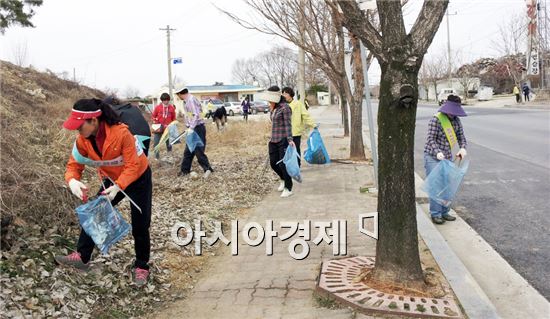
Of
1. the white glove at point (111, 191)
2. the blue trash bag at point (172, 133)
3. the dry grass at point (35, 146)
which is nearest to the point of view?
the white glove at point (111, 191)

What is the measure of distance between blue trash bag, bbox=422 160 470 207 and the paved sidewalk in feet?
3.27

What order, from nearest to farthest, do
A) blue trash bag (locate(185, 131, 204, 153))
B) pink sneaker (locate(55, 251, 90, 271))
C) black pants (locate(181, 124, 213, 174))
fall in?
pink sneaker (locate(55, 251, 90, 271)) < blue trash bag (locate(185, 131, 204, 153)) < black pants (locate(181, 124, 213, 174))

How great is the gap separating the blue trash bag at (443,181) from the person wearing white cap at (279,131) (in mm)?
2460

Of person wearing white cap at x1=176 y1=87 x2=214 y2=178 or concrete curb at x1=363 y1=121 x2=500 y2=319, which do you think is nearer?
concrete curb at x1=363 y1=121 x2=500 y2=319

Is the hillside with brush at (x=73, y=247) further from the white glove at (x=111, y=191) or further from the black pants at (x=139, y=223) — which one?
the white glove at (x=111, y=191)

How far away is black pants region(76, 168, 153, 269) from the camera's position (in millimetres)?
4086

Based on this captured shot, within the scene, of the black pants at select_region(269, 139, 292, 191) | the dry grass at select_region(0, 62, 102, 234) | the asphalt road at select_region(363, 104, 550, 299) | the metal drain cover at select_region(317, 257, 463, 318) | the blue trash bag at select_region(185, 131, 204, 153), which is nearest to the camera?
the metal drain cover at select_region(317, 257, 463, 318)

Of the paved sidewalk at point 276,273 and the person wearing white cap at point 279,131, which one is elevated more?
the person wearing white cap at point 279,131

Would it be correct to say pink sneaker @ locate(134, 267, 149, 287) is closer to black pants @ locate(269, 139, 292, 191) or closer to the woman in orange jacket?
the woman in orange jacket

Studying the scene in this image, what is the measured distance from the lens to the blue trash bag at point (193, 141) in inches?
351

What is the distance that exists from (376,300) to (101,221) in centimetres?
221

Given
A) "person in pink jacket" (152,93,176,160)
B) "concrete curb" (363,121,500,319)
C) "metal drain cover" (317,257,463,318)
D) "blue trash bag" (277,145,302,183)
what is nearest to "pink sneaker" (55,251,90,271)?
"metal drain cover" (317,257,463,318)

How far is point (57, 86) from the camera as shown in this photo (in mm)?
18141

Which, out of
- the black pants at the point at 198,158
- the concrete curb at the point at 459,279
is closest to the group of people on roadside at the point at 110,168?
the concrete curb at the point at 459,279
